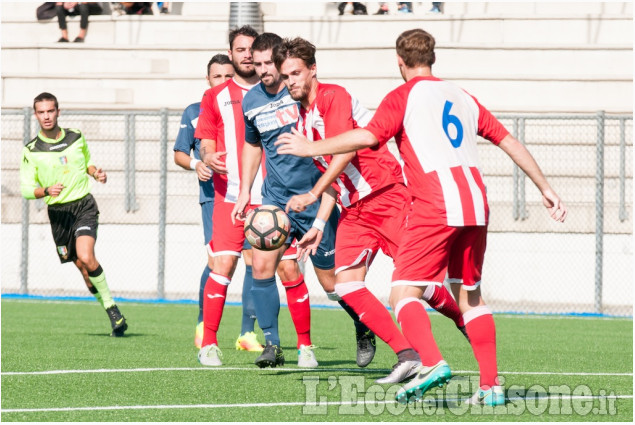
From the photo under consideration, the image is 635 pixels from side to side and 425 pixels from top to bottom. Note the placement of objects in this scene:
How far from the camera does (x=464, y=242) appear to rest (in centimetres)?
644

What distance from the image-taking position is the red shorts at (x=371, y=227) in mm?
7477

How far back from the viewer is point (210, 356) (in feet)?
27.7

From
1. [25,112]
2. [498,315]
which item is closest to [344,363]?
[498,315]

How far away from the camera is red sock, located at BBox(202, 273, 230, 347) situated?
28.4ft

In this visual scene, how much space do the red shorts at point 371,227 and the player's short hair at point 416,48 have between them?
133 cm

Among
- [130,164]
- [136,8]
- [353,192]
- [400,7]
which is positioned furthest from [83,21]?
[353,192]

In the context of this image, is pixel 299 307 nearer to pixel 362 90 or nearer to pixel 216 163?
pixel 216 163

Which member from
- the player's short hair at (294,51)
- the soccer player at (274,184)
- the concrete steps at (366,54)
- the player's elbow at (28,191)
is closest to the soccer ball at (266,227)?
the soccer player at (274,184)

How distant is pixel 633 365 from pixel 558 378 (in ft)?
4.04

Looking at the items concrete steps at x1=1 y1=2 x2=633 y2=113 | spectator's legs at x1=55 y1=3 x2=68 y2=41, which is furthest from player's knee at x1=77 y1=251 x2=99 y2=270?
spectator's legs at x1=55 y1=3 x2=68 y2=41

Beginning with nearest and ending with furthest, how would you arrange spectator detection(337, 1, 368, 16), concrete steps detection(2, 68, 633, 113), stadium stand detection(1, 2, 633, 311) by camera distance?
stadium stand detection(1, 2, 633, 311)
concrete steps detection(2, 68, 633, 113)
spectator detection(337, 1, 368, 16)

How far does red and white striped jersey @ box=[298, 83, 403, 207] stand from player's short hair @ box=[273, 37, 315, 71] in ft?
0.75

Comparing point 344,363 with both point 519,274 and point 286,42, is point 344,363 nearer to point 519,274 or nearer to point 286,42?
point 286,42

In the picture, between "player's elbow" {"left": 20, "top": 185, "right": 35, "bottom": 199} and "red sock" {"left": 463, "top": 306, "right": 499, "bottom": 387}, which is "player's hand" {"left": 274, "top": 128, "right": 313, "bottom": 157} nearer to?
"red sock" {"left": 463, "top": 306, "right": 499, "bottom": 387}
